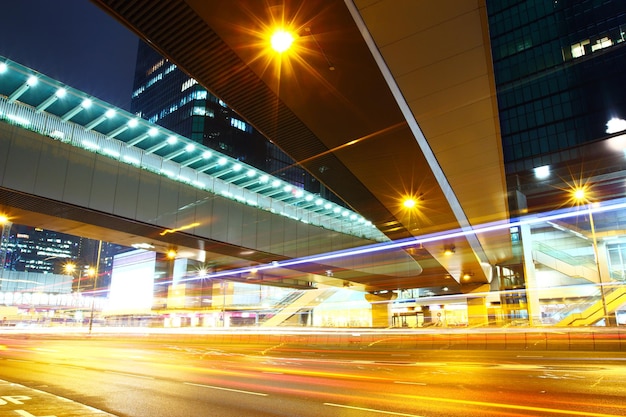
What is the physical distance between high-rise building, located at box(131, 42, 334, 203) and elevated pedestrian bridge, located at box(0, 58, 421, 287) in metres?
58.2

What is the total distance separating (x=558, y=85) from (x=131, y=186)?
66092 mm

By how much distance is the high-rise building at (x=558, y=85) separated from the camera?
57.6 m

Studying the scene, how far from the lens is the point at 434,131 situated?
10320 mm

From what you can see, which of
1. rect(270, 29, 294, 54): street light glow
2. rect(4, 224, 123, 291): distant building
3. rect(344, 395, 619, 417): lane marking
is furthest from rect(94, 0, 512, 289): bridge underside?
rect(4, 224, 123, 291): distant building

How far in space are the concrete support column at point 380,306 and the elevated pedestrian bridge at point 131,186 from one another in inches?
934

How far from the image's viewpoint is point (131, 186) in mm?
18266

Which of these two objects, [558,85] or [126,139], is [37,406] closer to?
[126,139]

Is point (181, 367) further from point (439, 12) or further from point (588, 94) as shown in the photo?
point (588, 94)

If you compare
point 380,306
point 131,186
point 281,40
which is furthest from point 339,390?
point 380,306

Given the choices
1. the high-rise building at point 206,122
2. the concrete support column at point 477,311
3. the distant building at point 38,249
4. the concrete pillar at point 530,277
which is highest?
the high-rise building at point 206,122

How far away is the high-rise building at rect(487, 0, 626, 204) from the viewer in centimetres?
5762

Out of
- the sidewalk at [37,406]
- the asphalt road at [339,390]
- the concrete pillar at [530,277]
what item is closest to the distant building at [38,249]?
the concrete pillar at [530,277]


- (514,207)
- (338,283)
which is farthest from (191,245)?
(514,207)

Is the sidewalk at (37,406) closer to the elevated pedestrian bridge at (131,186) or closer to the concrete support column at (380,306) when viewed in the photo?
the elevated pedestrian bridge at (131,186)
